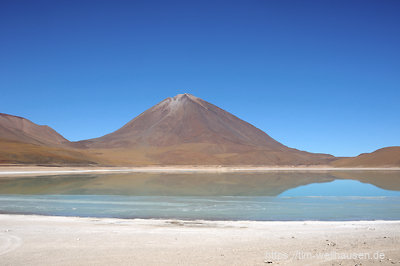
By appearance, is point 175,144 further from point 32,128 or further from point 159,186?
point 159,186

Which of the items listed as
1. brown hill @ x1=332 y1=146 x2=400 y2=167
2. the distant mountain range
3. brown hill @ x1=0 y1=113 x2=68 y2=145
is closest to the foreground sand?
the distant mountain range

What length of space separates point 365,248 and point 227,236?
2.85m

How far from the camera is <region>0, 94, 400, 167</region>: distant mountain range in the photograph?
240ft

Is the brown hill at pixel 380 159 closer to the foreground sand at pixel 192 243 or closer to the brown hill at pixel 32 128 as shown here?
the foreground sand at pixel 192 243

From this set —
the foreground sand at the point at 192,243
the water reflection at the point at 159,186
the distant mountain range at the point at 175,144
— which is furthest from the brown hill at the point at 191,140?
the foreground sand at the point at 192,243

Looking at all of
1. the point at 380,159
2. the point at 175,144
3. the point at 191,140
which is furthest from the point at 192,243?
the point at 191,140

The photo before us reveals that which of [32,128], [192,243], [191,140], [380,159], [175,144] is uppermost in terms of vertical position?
[32,128]

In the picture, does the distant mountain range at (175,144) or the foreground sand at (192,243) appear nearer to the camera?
the foreground sand at (192,243)

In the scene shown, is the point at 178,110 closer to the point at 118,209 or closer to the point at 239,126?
the point at 239,126

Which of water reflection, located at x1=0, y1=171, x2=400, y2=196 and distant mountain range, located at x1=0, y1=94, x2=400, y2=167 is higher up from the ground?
distant mountain range, located at x1=0, y1=94, x2=400, y2=167

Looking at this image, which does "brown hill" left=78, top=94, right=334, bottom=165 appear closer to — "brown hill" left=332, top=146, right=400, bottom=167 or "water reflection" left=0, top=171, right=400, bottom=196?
"brown hill" left=332, top=146, right=400, bottom=167

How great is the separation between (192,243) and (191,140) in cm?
12299

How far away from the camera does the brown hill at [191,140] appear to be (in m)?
96.8

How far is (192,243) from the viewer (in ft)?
23.1
